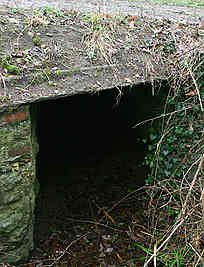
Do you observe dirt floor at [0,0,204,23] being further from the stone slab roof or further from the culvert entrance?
the culvert entrance

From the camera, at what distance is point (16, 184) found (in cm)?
250

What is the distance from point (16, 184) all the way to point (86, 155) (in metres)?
2.27

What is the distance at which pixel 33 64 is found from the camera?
2510 mm

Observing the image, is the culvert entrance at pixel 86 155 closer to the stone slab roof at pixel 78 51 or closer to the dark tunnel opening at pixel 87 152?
the dark tunnel opening at pixel 87 152

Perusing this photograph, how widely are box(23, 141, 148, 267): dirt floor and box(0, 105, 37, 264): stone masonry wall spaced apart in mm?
324

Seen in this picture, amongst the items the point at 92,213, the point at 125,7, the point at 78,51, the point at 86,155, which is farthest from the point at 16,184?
the point at 125,7

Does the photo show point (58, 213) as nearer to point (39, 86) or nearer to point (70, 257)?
point (70, 257)

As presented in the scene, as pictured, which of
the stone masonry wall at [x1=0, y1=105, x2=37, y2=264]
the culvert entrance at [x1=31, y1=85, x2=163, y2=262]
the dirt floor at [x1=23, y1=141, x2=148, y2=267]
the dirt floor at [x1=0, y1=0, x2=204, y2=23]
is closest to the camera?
the stone masonry wall at [x1=0, y1=105, x2=37, y2=264]

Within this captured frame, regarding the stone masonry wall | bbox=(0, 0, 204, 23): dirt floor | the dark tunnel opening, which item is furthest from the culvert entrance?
bbox=(0, 0, 204, 23): dirt floor

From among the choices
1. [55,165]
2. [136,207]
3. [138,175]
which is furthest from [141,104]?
[55,165]

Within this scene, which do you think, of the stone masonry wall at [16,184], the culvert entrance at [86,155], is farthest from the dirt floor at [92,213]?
the stone masonry wall at [16,184]

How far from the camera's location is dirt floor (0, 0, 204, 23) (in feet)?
11.7

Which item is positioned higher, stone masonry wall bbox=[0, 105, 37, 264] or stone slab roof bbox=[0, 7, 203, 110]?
stone slab roof bbox=[0, 7, 203, 110]

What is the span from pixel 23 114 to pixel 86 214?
5.80ft
